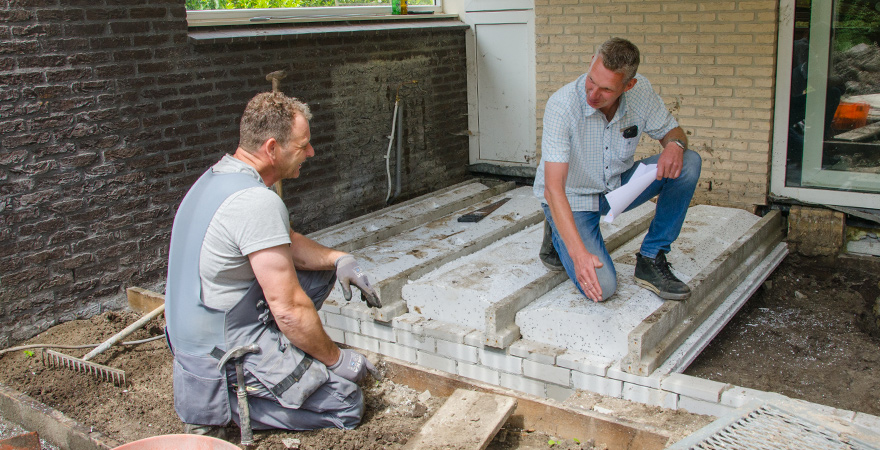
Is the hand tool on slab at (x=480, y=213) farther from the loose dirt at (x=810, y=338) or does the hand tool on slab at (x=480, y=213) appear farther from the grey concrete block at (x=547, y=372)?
the grey concrete block at (x=547, y=372)

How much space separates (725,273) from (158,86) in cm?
374

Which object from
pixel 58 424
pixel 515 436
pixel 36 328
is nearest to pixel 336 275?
pixel 515 436

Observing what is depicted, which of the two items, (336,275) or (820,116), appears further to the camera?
(820,116)

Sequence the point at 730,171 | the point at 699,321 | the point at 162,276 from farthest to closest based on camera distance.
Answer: the point at 730,171, the point at 162,276, the point at 699,321

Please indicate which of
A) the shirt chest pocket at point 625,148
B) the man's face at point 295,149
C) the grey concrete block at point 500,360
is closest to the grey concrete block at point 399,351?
the grey concrete block at point 500,360

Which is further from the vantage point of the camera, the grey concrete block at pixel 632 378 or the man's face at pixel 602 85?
the man's face at pixel 602 85

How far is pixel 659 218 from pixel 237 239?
229 cm

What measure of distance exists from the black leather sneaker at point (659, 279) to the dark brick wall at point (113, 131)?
2.85 m

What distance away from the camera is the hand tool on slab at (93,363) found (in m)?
3.75

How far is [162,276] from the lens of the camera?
4.86m

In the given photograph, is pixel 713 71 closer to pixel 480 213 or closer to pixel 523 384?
pixel 480 213

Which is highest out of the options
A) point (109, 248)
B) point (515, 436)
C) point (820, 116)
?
point (820, 116)

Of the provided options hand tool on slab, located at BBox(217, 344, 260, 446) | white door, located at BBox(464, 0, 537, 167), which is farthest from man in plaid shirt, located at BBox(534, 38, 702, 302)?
white door, located at BBox(464, 0, 537, 167)

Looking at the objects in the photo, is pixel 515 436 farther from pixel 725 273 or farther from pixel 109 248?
pixel 109 248
